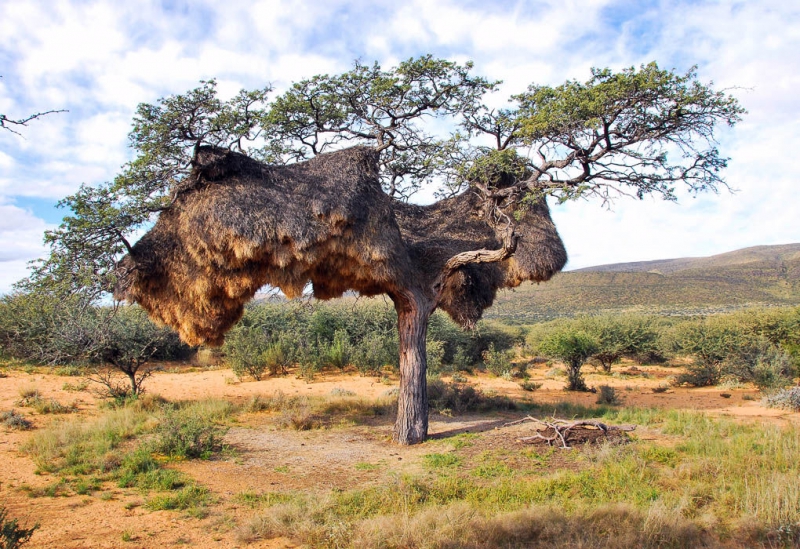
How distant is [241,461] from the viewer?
25.9ft

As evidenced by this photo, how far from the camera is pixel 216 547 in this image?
15.9 ft

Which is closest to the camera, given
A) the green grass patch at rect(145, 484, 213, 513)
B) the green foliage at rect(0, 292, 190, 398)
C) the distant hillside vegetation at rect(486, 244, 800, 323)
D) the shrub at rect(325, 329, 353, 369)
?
the green grass patch at rect(145, 484, 213, 513)

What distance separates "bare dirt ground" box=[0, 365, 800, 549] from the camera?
525 cm

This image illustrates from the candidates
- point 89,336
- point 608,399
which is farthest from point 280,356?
point 608,399

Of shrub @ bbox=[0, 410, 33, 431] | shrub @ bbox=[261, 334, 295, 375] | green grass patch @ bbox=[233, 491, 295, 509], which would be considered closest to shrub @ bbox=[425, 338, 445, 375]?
shrub @ bbox=[261, 334, 295, 375]

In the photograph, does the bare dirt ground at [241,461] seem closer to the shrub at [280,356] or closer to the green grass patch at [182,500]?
the green grass patch at [182,500]

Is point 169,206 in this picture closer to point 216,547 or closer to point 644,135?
point 216,547

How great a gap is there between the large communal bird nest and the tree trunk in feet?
1.52

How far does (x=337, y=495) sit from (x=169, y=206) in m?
5.05

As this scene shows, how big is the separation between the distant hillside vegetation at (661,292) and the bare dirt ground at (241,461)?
35686 mm

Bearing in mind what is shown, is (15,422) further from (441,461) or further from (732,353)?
(732,353)

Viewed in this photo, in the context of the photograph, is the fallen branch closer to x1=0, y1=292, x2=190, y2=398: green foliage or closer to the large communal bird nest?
the large communal bird nest

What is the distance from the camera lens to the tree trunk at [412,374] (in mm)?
9078

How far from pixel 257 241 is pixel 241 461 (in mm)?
3446
